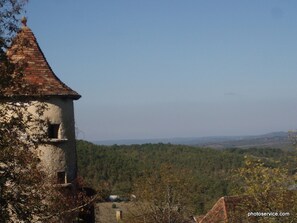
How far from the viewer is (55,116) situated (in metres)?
16.1

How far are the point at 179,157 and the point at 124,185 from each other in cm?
4494

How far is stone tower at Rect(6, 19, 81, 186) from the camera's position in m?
15.9

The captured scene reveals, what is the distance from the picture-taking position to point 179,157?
114688 millimetres

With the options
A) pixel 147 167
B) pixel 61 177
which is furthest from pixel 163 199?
pixel 147 167

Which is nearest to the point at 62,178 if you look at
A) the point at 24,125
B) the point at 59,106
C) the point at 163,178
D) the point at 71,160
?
the point at 71,160

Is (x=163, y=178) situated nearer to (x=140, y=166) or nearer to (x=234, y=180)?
(x=234, y=180)

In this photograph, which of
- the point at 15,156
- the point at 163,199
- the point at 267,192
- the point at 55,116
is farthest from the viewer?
the point at 163,199

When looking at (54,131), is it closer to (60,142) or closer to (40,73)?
(60,142)

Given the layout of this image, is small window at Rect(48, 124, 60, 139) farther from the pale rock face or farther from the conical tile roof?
the conical tile roof

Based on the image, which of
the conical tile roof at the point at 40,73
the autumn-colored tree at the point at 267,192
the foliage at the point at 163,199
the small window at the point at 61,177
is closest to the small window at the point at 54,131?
the conical tile roof at the point at 40,73

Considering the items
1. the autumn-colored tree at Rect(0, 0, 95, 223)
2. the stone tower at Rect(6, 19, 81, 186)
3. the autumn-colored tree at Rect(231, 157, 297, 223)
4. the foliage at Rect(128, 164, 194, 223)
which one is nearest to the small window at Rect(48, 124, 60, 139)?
the stone tower at Rect(6, 19, 81, 186)

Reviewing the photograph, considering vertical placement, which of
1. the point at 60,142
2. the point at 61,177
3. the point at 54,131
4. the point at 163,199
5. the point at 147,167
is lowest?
the point at 147,167

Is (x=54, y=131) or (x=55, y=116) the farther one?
(x=54, y=131)

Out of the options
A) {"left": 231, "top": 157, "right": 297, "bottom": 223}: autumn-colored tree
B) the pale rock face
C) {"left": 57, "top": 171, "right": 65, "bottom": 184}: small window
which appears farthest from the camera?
{"left": 231, "top": 157, "right": 297, "bottom": 223}: autumn-colored tree
